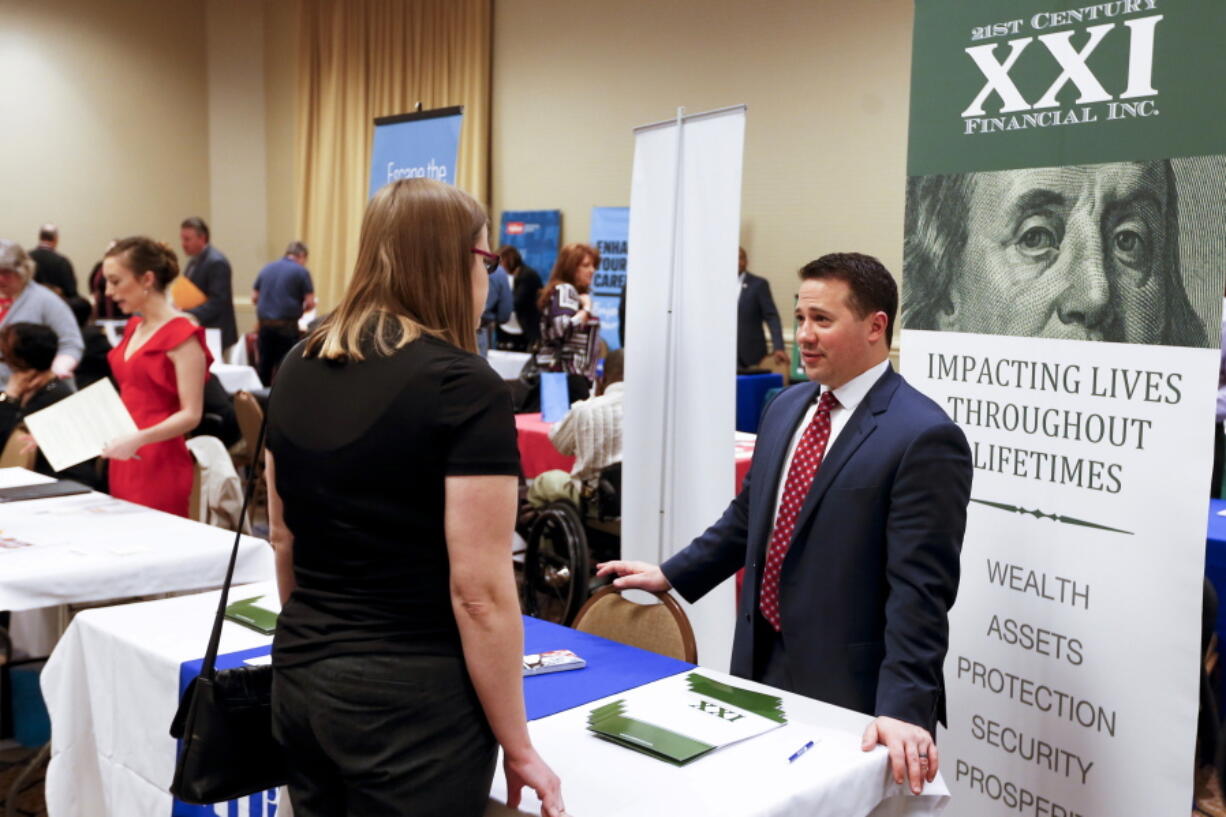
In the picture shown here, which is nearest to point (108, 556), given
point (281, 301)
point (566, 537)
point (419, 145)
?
point (566, 537)

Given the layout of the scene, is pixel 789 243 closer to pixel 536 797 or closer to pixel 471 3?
pixel 471 3

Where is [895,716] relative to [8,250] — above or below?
below

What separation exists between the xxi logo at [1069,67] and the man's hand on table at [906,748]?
124 centimetres

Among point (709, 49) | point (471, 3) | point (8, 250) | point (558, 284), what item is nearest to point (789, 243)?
point (709, 49)

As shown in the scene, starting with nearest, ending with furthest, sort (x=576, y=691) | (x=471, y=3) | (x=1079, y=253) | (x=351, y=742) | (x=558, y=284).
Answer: (x=351, y=742) < (x=576, y=691) < (x=1079, y=253) < (x=558, y=284) < (x=471, y=3)

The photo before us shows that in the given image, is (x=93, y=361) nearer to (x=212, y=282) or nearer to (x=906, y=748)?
(x=212, y=282)

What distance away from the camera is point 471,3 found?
1128cm

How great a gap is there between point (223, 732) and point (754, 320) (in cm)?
732

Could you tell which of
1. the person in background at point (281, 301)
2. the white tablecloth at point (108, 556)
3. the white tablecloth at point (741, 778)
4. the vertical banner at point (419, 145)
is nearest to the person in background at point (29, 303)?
the vertical banner at point (419, 145)

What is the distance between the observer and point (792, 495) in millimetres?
2246

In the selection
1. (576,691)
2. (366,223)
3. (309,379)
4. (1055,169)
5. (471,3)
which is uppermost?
(471,3)

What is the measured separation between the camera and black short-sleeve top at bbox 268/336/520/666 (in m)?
1.38

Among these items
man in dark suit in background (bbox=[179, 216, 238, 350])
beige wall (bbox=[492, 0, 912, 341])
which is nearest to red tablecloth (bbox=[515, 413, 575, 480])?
beige wall (bbox=[492, 0, 912, 341])

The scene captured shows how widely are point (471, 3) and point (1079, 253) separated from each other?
32.3ft
